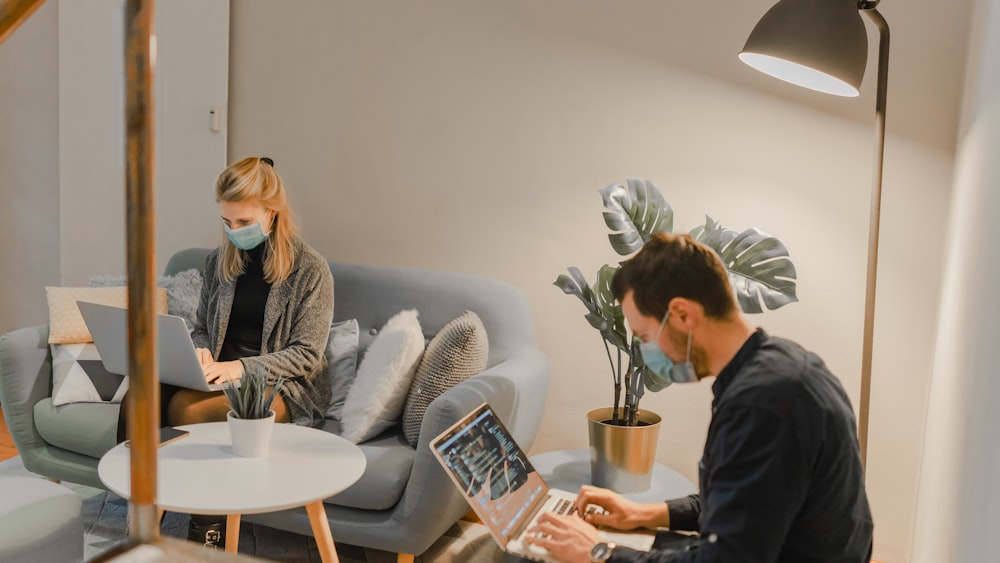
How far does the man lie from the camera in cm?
115

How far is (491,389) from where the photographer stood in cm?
234

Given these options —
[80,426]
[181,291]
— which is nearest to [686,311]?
[80,426]

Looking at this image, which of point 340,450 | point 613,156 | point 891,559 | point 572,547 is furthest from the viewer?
point 613,156

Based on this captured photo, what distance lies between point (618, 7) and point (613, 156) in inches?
19.5

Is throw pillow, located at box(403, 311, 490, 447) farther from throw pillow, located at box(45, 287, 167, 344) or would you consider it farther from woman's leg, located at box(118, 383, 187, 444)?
throw pillow, located at box(45, 287, 167, 344)

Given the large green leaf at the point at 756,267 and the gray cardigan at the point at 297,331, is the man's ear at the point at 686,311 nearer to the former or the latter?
the large green leaf at the point at 756,267

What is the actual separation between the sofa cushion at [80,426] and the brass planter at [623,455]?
1476 mm

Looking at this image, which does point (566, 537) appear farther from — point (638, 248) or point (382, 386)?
point (382, 386)

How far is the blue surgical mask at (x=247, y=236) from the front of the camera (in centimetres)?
265

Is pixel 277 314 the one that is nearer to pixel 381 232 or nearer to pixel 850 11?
pixel 381 232

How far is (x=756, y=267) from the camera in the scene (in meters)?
2.05

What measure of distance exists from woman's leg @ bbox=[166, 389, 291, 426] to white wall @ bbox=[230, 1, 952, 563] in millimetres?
942

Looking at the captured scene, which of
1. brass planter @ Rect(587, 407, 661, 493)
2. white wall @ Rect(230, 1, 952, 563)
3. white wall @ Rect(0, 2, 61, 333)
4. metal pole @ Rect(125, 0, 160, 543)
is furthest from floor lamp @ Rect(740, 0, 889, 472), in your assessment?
white wall @ Rect(0, 2, 61, 333)

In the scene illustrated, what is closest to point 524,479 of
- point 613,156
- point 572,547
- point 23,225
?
point 572,547
